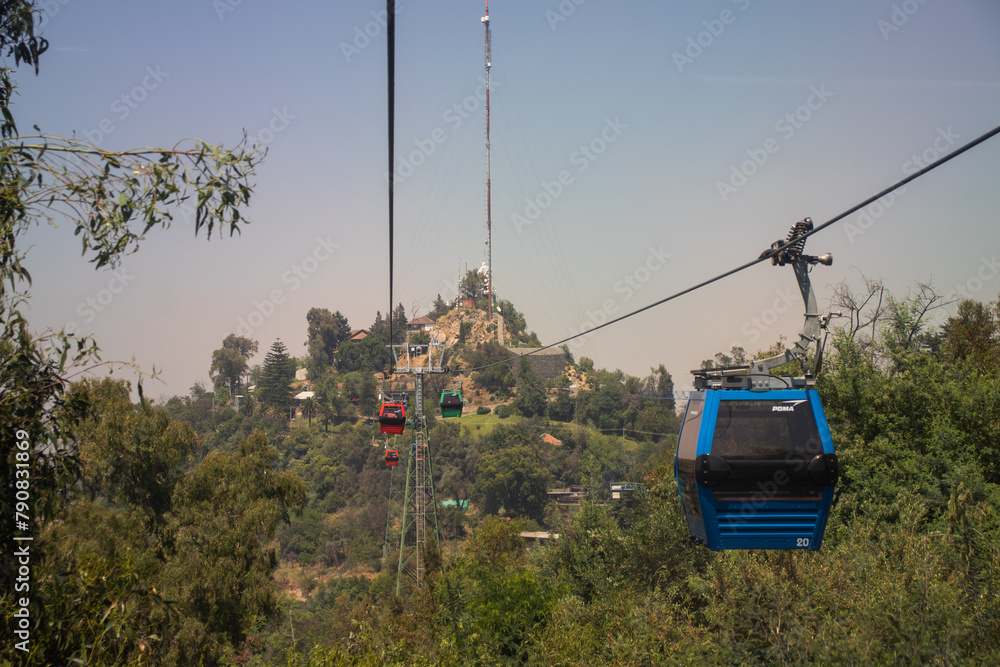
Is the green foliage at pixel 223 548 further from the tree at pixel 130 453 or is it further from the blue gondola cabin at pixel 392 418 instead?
the blue gondola cabin at pixel 392 418

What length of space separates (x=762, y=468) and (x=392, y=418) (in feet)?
61.7

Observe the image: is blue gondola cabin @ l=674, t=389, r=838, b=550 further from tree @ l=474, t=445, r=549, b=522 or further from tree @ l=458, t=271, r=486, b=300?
tree @ l=458, t=271, r=486, b=300

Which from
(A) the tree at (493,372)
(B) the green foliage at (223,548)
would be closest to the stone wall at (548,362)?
(A) the tree at (493,372)

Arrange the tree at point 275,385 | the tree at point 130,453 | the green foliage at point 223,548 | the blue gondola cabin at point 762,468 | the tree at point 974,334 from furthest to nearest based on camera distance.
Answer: the tree at point 275,385
the tree at point 974,334
the tree at point 130,453
the green foliage at point 223,548
the blue gondola cabin at point 762,468

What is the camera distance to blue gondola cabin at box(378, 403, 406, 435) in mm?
24234

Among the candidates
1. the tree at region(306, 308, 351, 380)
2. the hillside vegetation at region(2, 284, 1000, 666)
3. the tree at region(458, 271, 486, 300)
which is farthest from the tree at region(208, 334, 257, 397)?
the hillside vegetation at region(2, 284, 1000, 666)

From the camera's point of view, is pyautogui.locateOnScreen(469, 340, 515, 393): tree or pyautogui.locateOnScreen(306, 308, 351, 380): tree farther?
pyautogui.locateOnScreen(306, 308, 351, 380): tree

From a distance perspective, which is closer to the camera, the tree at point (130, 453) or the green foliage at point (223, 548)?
the green foliage at point (223, 548)

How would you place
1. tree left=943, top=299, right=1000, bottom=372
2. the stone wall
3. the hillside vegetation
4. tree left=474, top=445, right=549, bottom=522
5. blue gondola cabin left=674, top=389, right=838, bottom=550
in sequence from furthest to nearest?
the stone wall, tree left=474, top=445, right=549, bottom=522, tree left=943, top=299, right=1000, bottom=372, the hillside vegetation, blue gondola cabin left=674, top=389, right=838, bottom=550

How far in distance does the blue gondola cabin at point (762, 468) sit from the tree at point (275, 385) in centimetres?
11464

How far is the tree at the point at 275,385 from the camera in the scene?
383 feet

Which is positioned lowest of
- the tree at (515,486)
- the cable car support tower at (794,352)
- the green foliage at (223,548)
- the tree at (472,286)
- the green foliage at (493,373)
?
the tree at (515,486)

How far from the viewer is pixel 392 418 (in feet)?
80.3

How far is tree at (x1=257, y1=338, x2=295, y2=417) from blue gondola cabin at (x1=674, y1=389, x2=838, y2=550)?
114642mm
